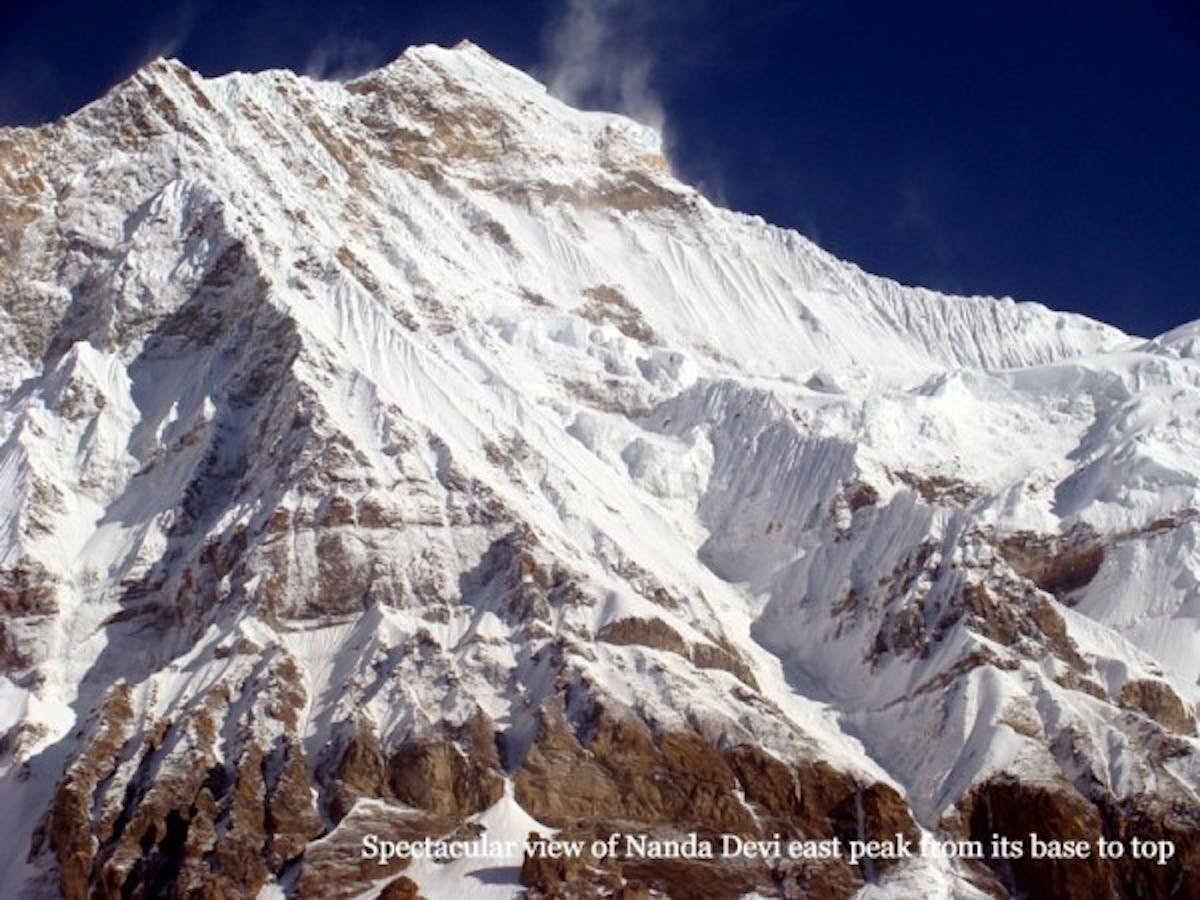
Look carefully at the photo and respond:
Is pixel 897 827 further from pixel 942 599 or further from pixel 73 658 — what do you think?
pixel 73 658

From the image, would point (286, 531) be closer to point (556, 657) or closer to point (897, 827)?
point (556, 657)

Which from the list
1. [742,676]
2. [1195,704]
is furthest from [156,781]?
[1195,704]

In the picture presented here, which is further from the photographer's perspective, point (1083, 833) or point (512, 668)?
point (512, 668)

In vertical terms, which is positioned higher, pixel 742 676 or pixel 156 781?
pixel 742 676

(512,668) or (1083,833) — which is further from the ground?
(512,668)

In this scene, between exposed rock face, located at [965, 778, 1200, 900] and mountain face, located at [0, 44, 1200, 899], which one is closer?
mountain face, located at [0, 44, 1200, 899]

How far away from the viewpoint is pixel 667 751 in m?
153

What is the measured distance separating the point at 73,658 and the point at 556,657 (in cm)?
4136

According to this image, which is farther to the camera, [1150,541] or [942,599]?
[1150,541]

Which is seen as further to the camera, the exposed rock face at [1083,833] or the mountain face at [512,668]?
the exposed rock face at [1083,833]

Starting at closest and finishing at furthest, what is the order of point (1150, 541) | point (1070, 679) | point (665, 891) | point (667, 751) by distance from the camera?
point (665, 891), point (667, 751), point (1070, 679), point (1150, 541)

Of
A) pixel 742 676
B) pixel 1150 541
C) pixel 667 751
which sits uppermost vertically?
pixel 1150 541

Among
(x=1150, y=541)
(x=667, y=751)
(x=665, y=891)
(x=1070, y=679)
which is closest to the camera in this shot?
(x=665, y=891)

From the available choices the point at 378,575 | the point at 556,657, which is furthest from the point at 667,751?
the point at 378,575
